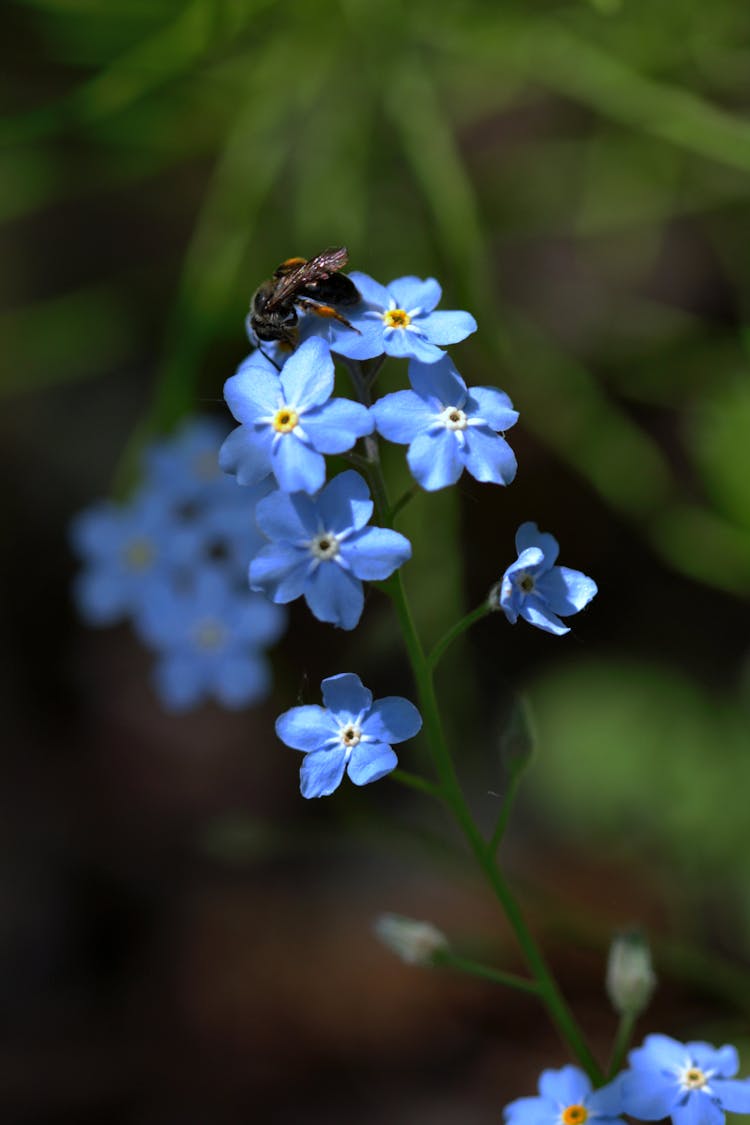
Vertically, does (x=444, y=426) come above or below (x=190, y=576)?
below

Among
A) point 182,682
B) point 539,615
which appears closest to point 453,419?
point 539,615

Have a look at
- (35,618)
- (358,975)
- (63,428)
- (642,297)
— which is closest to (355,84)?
(642,297)

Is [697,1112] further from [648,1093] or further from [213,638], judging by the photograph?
[213,638]

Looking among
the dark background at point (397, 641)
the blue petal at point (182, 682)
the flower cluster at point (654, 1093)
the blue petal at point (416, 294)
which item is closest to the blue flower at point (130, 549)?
the blue petal at point (182, 682)

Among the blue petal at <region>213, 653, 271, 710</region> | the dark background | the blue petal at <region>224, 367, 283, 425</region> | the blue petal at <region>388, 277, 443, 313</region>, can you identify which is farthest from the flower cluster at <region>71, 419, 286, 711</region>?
the blue petal at <region>224, 367, 283, 425</region>

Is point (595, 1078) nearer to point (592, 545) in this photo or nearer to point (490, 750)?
point (490, 750)

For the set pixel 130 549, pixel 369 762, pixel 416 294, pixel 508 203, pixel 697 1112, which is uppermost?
pixel 508 203

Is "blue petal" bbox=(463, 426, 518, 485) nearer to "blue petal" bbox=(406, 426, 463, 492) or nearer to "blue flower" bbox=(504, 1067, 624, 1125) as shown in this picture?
"blue petal" bbox=(406, 426, 463, 492)
